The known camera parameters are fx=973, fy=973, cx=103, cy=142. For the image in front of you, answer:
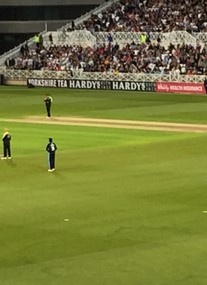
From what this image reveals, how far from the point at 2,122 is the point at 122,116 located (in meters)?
7.50

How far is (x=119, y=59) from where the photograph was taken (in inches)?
3312

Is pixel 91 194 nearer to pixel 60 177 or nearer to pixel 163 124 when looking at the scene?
pixel 60 177

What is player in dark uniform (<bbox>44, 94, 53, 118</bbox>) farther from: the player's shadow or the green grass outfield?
the player's shadow

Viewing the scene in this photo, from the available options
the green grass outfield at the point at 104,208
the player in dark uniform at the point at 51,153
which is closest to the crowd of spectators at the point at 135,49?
the green grass outfield at the point at 104,208

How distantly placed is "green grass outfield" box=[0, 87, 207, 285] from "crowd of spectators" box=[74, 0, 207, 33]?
113ft

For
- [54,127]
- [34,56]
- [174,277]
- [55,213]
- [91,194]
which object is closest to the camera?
[174,277]

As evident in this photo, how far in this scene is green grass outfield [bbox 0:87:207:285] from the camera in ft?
71.1

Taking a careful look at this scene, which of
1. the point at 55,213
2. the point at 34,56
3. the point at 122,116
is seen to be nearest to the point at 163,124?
the point at 122,116

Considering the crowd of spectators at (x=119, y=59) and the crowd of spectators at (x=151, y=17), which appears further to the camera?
the crowd of spectators at (x=151, y=17)

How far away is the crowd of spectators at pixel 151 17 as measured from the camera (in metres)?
84.7

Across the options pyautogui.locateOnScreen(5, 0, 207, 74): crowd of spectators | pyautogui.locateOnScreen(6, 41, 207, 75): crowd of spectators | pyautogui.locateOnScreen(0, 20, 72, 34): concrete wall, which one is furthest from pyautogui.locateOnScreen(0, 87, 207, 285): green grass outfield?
pyautogui.locateOnScreen(0, 20, 72, 34): concrete wall

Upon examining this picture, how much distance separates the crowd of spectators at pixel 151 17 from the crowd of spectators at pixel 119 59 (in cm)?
241

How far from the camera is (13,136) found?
161ft

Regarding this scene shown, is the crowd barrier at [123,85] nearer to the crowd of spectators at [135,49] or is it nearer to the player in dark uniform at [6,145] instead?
the crowd of spectators at [135,49]
